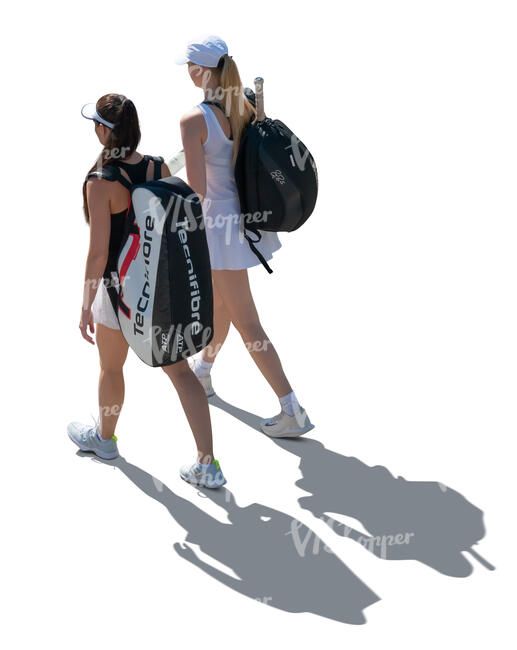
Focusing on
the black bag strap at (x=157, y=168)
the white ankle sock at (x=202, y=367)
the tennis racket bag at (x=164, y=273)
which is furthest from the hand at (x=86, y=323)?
the white ankle sock at (x=202, y=367)

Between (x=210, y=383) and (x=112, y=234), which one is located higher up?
(x=112, y=234)

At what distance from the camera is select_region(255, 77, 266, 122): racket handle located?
16.6ft

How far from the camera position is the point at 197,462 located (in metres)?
5.20

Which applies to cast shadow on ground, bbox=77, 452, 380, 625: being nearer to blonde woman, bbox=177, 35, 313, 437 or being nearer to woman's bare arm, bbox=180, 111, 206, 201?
blonde woman, bbox=177, 35, 313, 437

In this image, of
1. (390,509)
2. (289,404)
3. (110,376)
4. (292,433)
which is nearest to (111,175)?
(110,376)

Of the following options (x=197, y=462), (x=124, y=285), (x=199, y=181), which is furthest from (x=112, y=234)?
(x=197, y=462)

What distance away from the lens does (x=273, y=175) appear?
16.7 ft

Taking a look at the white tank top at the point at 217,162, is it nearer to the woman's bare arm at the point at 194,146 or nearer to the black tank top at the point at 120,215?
the woman's bare arm at the point at 194,146

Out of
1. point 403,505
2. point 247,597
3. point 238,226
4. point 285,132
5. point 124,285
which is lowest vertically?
point 247,597

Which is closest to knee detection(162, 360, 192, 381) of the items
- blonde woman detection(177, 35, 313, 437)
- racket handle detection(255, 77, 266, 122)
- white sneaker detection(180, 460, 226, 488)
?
white sneaker detection(180, 460, 226, 488)

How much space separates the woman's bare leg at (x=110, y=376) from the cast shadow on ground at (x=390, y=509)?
953mm

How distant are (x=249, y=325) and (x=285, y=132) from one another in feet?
3.56

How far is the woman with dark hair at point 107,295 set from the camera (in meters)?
4.52

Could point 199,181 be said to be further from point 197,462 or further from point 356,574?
point 356,574
